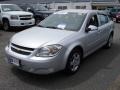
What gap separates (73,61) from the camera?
4.88m

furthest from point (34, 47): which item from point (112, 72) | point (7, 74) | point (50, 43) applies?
point (112, 72)

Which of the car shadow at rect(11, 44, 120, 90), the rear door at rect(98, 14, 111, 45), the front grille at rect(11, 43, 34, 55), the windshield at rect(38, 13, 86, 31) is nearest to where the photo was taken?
the front grille at rect(11, 43, 34, 55)

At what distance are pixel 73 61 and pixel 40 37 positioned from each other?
0.98 meters

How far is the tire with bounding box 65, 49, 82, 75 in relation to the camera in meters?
4.70

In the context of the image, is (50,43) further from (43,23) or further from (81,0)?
(81,0)

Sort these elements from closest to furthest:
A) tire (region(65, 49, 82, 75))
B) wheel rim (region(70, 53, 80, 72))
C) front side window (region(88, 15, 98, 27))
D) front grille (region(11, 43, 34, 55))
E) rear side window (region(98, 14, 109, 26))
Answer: front grille (region(11, 43, 34, 55)) < tire (region(65, 49, 82, 75)) < wheel rim (region(70, 53, 80, 72)) < front side window (region(88, 15, 98, 27)) < rear side window (region(98, 14, 109, 26))

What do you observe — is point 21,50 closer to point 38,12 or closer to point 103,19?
point 103,19

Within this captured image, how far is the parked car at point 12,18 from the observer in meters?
12.0

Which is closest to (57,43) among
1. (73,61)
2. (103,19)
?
(73,61)

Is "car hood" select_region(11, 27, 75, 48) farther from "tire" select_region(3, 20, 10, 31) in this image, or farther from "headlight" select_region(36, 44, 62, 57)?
"tire" select_region(3, 20, 10, 31)

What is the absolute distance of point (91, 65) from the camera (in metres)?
5.73

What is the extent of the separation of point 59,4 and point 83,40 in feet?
109

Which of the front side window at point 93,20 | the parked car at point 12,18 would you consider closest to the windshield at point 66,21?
the front side window at point 93,20

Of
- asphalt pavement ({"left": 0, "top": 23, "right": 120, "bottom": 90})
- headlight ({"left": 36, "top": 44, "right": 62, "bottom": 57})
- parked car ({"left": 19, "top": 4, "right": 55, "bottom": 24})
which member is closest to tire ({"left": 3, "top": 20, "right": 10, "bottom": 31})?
parked car ({"left": 19, "top": 4, "right": 55, "bottom": 24})
